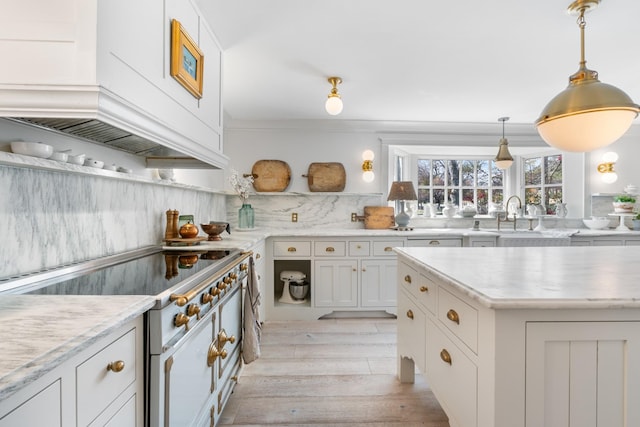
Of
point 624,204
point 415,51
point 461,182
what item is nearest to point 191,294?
point 415,51

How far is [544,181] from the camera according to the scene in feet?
14.8

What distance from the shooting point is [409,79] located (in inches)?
112

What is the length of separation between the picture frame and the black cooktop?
94cm

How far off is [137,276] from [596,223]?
16.7 ft

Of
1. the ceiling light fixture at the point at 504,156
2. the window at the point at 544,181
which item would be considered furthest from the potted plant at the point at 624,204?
the ceiling light fixture at the point at 504,156

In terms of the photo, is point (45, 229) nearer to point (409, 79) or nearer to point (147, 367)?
point (147, 367)

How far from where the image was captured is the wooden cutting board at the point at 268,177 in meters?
4.06

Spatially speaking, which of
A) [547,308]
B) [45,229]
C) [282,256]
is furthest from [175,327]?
[282,256]

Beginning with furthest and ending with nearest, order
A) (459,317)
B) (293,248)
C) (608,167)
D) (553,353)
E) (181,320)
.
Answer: (608,167), (293,248), (459,317), (181,320), (553,353)

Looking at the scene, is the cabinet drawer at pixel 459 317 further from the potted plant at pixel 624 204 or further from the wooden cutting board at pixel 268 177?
the potted plant at pixel 624 204

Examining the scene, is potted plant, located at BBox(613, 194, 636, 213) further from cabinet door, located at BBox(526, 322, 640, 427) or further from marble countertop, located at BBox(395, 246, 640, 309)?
cabinet door, located at BBox(526, 322, 640, 427)

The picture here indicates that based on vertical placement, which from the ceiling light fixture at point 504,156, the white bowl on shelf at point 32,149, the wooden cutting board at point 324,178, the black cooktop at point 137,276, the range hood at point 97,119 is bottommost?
the black cooktop at point 137,276

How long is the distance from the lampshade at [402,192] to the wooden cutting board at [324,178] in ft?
2.11

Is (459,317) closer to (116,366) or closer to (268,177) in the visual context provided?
(116,366)
